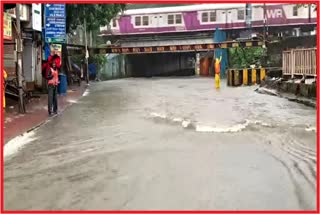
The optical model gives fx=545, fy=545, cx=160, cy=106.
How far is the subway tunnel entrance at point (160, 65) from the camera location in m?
68.3

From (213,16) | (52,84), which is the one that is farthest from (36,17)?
(213,16)

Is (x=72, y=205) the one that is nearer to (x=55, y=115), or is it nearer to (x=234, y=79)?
(x=55, y=115)

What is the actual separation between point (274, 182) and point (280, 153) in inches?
87.7

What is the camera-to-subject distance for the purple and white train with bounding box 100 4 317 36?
52438mm

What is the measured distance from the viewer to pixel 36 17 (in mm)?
22891

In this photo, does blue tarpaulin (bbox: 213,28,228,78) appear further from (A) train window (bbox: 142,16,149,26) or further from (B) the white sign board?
(B) the white sign board

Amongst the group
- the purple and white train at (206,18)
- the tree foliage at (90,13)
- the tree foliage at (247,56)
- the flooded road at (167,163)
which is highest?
the purple and white train at (206,18)

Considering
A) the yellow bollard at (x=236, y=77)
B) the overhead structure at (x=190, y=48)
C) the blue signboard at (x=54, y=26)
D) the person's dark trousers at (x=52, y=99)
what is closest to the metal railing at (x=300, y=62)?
the yellow bollard at (x=236, y=77)

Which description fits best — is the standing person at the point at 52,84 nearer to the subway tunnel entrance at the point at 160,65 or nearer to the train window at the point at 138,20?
the train window at the point at 138,20

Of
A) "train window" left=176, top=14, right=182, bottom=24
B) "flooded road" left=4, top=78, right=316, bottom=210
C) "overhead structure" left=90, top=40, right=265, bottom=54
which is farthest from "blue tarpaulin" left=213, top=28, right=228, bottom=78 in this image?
"flooded road" left=4, top=78, right=316, bottom=210

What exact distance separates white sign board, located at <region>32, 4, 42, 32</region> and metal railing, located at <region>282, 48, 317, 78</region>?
11.1m

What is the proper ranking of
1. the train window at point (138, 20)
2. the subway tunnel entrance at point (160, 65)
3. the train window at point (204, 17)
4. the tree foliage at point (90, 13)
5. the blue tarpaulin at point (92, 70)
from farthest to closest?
the subway tunnel entrance at point (160, 65), the train window at point (138, 20), the train window at point (204, 17), the blue tarpaulin at point (92, 70), the tree foliage at point (90, 13)

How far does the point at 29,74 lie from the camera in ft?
83.7

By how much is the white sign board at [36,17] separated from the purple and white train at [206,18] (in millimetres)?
28667
